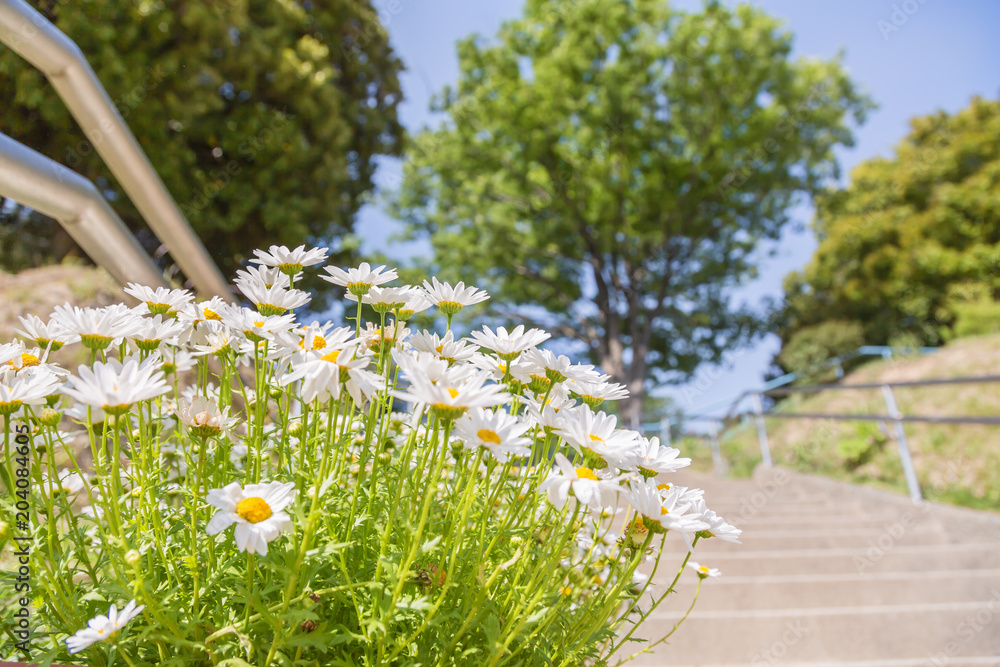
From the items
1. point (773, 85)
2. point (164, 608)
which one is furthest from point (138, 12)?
point (773, 85)

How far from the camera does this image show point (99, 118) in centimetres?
159

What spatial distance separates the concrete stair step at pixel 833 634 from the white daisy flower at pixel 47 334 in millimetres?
2326

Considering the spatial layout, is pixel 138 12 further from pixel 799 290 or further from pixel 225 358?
pixel 799 290

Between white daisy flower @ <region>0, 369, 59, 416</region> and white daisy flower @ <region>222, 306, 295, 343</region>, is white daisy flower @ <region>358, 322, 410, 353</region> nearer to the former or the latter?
white daisy flower @ <region>222, 306, 295, 343</region>

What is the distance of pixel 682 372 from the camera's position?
45.2 feet

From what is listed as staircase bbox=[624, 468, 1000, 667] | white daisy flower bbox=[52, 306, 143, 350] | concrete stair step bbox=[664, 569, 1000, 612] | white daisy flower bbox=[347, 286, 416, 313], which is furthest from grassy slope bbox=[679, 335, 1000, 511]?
white daisy flower bbox=[52, 306, 143, 350]

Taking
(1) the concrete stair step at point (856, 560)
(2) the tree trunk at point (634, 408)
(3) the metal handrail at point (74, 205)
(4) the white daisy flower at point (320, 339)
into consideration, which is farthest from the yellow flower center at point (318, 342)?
(2) the tree trunk at point (634, 408)

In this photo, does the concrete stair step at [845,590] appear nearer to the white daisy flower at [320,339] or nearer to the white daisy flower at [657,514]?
the white daisy flower at [657,514]

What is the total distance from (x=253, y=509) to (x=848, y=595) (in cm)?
325

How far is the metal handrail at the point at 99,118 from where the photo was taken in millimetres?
1160

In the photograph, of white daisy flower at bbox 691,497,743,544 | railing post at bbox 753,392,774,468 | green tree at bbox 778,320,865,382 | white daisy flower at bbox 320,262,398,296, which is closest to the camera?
white daisy flower at bbox 691,497,743,544

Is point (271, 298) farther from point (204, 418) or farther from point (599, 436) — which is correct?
point (599, 436)

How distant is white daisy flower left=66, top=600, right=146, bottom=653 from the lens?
0.54 meters

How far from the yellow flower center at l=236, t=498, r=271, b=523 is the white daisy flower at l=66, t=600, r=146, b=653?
12 centimetres
